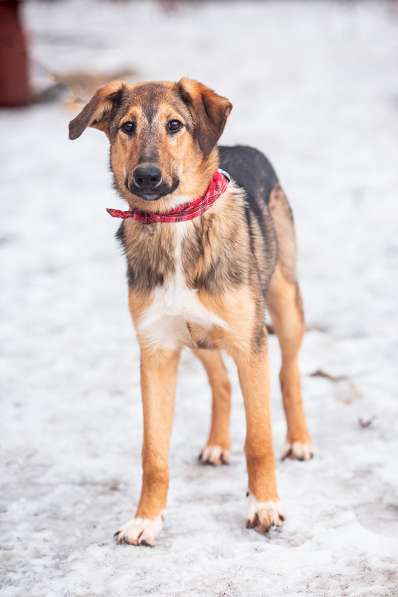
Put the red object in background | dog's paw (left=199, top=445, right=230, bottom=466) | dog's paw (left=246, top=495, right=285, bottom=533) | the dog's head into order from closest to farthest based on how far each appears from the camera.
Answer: the dog's head → dog's paw (left=246, top=495, right=285, bottom=533) → dog's paw (left=199, top=445, right=230, bottom=466) → the red object in background

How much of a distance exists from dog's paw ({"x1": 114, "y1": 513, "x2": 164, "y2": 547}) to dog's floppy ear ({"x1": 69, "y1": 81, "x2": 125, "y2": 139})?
171cm

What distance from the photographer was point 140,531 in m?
3.38

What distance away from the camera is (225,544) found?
3330 millimetres

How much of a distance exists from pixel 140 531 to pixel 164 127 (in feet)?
5.79

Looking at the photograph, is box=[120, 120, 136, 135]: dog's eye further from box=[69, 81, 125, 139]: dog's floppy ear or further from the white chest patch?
the white chest patch

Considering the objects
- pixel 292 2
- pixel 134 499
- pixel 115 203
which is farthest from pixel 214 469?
pixel 292 2

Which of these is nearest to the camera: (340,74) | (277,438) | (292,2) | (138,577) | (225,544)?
(138,577)

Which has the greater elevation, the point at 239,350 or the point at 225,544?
the point at 239,350

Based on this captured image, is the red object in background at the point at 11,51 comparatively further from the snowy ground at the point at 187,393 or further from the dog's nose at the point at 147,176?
the dog's nose at the point at 147,176

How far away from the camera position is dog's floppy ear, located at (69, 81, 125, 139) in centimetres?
338

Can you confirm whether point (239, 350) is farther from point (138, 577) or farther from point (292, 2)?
point (292, 2)

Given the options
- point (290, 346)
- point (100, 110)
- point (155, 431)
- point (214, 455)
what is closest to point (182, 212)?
point (100, 110)

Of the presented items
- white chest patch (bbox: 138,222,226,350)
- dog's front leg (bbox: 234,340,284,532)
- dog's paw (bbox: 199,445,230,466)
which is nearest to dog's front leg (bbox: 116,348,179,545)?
white chest patch (bbox: 138,222,226,350)

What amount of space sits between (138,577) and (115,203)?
563 centimetres
